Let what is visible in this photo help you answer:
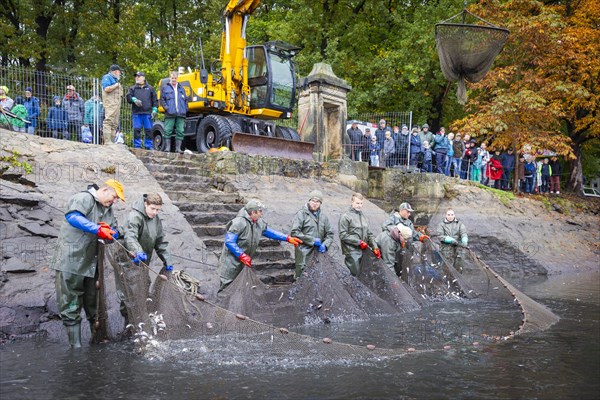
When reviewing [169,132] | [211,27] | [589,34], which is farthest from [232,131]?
[211,27]

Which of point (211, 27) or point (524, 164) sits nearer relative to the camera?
point (524, 164)

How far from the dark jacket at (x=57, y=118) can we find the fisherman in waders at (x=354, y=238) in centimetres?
741

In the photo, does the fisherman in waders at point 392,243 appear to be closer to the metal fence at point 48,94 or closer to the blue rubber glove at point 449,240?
the blue rubber glove at point 449,240

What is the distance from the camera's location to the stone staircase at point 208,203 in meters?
10.3

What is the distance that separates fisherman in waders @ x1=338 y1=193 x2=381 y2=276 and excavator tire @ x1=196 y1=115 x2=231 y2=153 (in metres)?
6.17

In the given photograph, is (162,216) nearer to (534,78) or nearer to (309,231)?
(309,231)

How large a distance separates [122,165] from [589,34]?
17.5m

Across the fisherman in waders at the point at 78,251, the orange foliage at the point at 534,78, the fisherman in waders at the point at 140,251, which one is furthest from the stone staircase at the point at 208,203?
the orange foliage at the point at 534,78

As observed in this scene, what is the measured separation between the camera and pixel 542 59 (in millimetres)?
20188

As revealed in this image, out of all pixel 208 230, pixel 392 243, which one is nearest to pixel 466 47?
pixel 392 243

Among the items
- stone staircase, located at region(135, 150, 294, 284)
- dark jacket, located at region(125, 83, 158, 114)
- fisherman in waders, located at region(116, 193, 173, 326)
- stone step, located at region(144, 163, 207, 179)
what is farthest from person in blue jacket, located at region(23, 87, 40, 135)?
fisherman in waders, located at region(116, 193, 173, 326)

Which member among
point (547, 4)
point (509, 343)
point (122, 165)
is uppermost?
point (547, 4)

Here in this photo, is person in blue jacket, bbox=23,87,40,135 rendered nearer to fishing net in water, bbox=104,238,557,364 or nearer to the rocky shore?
the rocky shore

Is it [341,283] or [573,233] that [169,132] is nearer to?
[341,283]
